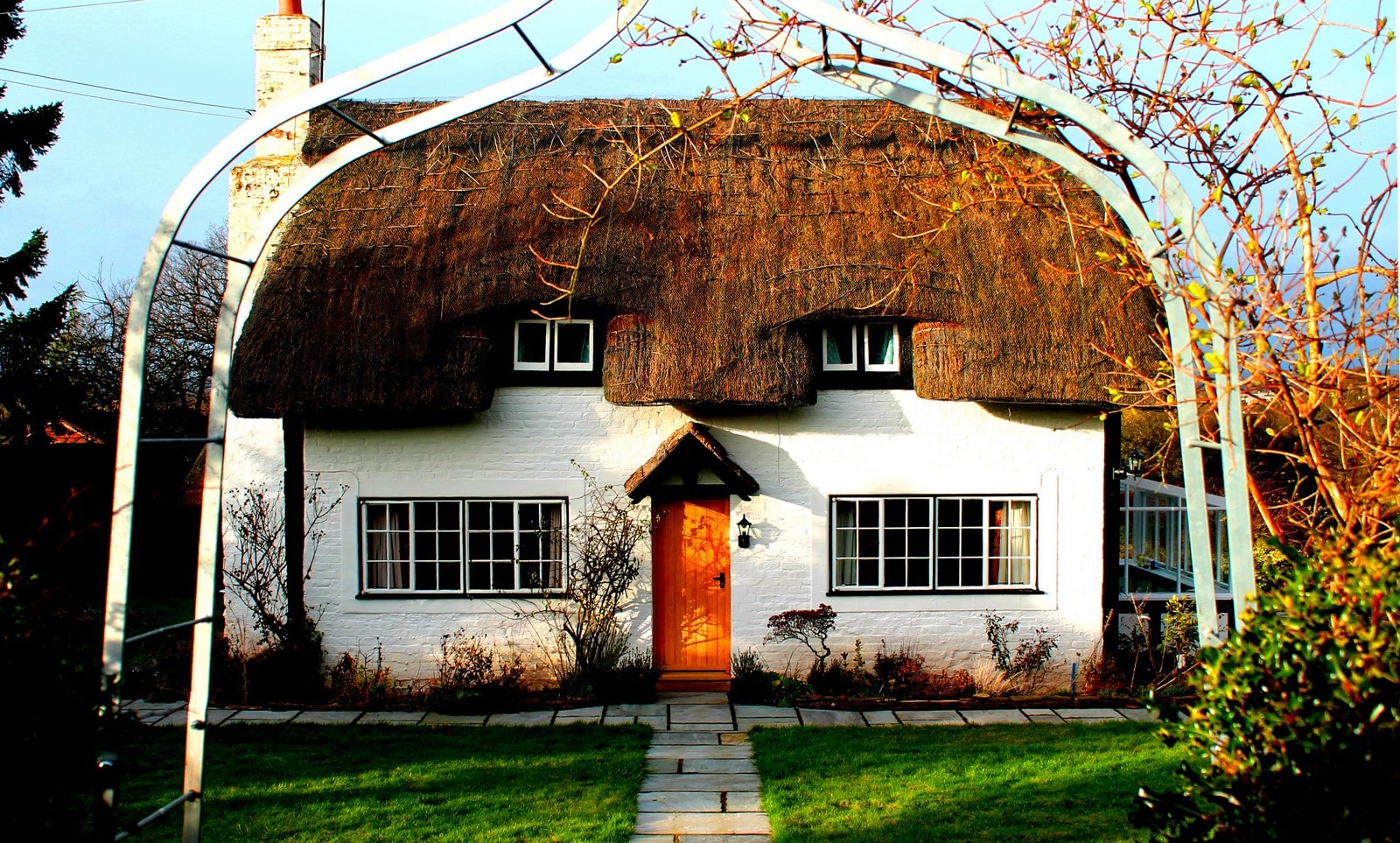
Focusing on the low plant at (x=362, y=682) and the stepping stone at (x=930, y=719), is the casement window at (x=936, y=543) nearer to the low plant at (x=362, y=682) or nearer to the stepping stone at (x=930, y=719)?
the stepping stone at (x=930, y=719)

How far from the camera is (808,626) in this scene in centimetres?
1052

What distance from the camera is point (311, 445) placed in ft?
35.3

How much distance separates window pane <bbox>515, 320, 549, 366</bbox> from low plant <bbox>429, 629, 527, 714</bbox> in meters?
2.69

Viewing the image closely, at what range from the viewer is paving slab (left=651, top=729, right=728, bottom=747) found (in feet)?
28.6

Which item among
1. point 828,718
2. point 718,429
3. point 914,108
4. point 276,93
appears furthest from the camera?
point 276,93

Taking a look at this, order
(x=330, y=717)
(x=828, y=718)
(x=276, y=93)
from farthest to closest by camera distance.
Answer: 1. (x=276, y=93)
2. (x=330, y=717)
3. (x=828, y=718)

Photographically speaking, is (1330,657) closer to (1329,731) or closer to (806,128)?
(1329,731)

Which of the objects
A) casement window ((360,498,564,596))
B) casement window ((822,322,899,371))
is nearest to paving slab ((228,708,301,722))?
casement window ((360,498,564,596))

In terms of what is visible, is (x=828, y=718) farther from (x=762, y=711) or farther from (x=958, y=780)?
(x=958, y=780)

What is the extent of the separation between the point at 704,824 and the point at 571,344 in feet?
17.6

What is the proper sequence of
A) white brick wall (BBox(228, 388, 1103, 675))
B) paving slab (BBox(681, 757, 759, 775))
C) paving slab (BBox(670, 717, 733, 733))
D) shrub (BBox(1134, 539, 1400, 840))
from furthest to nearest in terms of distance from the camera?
white brick wall (BBox(228, 388, 1103, 675)) < paving slab (BBox(670, 717, 733, 733)) < paving slab (BBox(681, 757, 759, 775)) < shrub (BBox(1134, 539, 1400, 840))

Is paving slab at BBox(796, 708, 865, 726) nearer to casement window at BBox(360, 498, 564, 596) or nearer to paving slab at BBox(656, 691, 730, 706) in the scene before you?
paving slab at BBox(656, 691, 730, 706)

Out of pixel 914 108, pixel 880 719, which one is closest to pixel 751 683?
pixel 880 719

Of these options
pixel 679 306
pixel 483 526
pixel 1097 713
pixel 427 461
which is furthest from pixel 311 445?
pixel 1097 713
